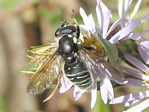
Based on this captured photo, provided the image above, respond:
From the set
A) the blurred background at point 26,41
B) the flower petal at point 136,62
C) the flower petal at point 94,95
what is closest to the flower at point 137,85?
the flower petal at point 136,62

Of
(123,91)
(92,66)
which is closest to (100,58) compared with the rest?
(92,66)

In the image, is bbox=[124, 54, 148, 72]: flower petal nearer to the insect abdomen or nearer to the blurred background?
the insect abdomen

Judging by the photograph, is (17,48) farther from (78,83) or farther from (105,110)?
(78,83)

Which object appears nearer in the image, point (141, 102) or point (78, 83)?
point (78, 83)

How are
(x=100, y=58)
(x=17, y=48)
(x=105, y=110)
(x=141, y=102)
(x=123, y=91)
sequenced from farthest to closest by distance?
(x=17, y=48)
(x=123, y=91)
(x=105, y=110)
(x=141, y=102)
(x=100, y=58)

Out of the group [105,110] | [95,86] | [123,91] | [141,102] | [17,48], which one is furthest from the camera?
[17,48]

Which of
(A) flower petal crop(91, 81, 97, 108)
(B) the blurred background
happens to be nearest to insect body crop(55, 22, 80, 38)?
(A) flower petal crop(91, 81, 97, 108)
